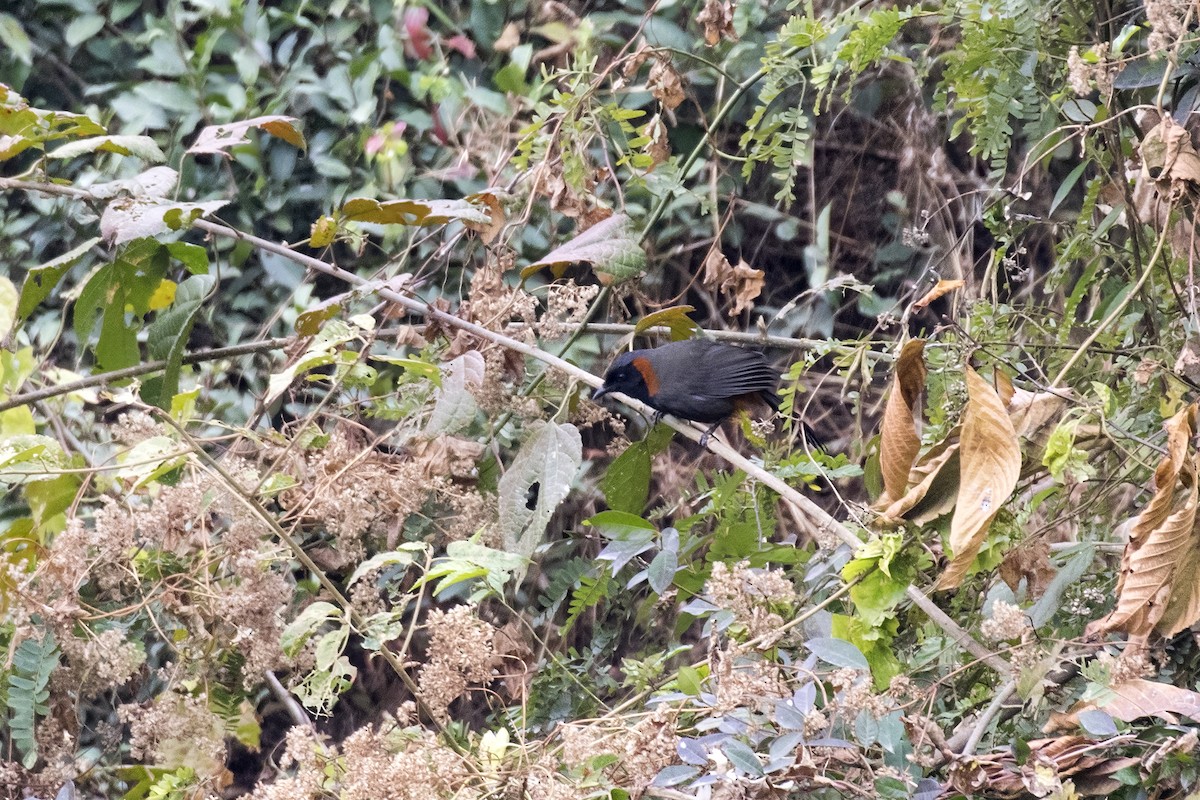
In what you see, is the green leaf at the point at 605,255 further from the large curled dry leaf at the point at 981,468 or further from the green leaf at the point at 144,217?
the large curled dry leaf at the point at 981,468

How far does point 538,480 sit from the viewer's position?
2.53 metres

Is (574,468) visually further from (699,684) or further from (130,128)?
(130,128)

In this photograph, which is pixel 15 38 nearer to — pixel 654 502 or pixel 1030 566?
pixel 654 502

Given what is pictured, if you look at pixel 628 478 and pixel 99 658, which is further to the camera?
pixel 628 478

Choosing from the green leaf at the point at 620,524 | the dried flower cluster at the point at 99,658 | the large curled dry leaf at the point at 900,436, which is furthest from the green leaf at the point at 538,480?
the dried flower cluster at the point at 99,658

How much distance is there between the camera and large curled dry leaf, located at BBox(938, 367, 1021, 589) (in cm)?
183

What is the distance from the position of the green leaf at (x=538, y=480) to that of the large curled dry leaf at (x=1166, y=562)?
1100mm

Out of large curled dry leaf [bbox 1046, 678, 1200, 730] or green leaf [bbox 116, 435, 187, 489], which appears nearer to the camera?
large curled dry leaf [bbox 1046, 678, 1200, 730]

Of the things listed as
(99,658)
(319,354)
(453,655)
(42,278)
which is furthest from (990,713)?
(42,278)

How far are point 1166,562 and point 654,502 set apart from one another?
8.91 feet

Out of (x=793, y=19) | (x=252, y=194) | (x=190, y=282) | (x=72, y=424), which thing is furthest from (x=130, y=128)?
(x=793, y=19)

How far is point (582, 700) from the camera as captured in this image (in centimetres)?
295

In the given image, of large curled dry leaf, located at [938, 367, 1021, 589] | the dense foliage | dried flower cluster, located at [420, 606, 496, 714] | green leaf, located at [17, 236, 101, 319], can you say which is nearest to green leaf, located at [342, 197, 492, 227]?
the dense foliage

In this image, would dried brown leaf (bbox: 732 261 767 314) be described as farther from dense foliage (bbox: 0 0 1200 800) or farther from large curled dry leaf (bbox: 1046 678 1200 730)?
large curled dry leaf (bbox: 1046 678 1200 730)
